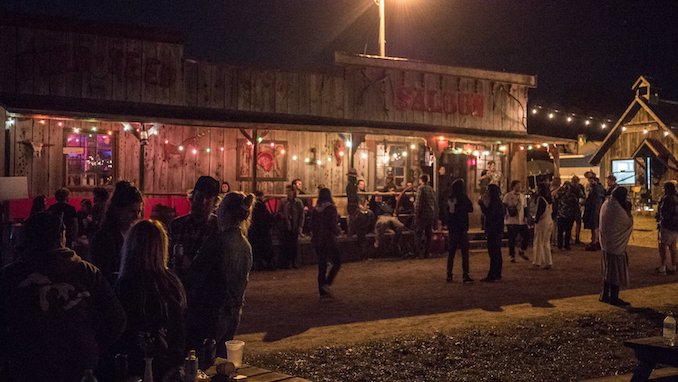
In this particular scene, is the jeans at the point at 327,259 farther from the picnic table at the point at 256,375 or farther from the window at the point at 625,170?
the window at the point at 625,170

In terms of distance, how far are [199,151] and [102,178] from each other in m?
2.61

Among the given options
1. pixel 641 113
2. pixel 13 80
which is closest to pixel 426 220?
pixel 13 80

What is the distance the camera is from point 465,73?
877 inches

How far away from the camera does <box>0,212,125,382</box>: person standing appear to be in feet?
12.3

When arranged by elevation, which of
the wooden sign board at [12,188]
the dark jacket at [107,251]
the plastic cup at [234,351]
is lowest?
the plastic cup at [234,351]

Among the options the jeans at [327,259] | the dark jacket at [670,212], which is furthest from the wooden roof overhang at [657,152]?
the jeans at [327,259]

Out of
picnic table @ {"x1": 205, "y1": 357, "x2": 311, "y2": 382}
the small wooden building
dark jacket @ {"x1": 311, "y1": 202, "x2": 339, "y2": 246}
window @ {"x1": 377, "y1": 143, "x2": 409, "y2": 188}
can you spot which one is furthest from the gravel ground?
the small wooden building

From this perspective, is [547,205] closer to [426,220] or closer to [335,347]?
[426,220]

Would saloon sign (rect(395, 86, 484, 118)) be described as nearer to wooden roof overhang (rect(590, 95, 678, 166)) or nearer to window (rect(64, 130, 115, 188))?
window (rect(64, 130, 115, 188))

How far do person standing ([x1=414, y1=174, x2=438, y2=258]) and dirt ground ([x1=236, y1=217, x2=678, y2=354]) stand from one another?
0.87 m

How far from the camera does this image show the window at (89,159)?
16719 mm

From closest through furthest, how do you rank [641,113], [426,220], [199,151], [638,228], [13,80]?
[13,80] < [426,220] < [199,151] < [638,228] < [641,113]

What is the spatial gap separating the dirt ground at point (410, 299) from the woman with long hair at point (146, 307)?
3.89 m

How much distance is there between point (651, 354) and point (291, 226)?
1012 cm
